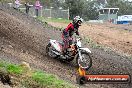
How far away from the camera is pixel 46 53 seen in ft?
53.3

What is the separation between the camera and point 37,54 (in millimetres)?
15570

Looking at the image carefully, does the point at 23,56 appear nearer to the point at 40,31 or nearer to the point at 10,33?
the point at 10,33

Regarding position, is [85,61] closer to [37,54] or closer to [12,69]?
[37,54]

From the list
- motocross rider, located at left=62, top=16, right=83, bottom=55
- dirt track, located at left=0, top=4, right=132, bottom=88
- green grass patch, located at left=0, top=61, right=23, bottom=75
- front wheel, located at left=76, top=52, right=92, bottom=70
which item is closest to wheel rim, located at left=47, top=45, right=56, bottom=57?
dirt track, located at left=0, top=4, right=132, bottom=88

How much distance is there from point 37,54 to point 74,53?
1638mm

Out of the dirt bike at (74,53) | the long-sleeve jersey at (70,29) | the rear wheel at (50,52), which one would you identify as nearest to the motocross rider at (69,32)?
the long-sleeve jersey at (70,29)

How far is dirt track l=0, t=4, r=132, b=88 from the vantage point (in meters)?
13.6

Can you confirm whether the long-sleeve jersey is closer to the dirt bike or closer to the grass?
the dirt bike

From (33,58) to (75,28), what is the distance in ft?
6.70

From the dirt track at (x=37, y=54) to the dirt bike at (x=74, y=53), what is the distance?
30cm

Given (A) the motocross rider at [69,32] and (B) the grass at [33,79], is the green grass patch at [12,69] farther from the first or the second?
(A) the motocross rider at [69,32]

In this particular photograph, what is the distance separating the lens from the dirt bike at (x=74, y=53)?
571 inches

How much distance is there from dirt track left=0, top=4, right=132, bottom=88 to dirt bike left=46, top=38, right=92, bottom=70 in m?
0.30

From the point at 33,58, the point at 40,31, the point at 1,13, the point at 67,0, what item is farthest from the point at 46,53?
the point at 67,0
